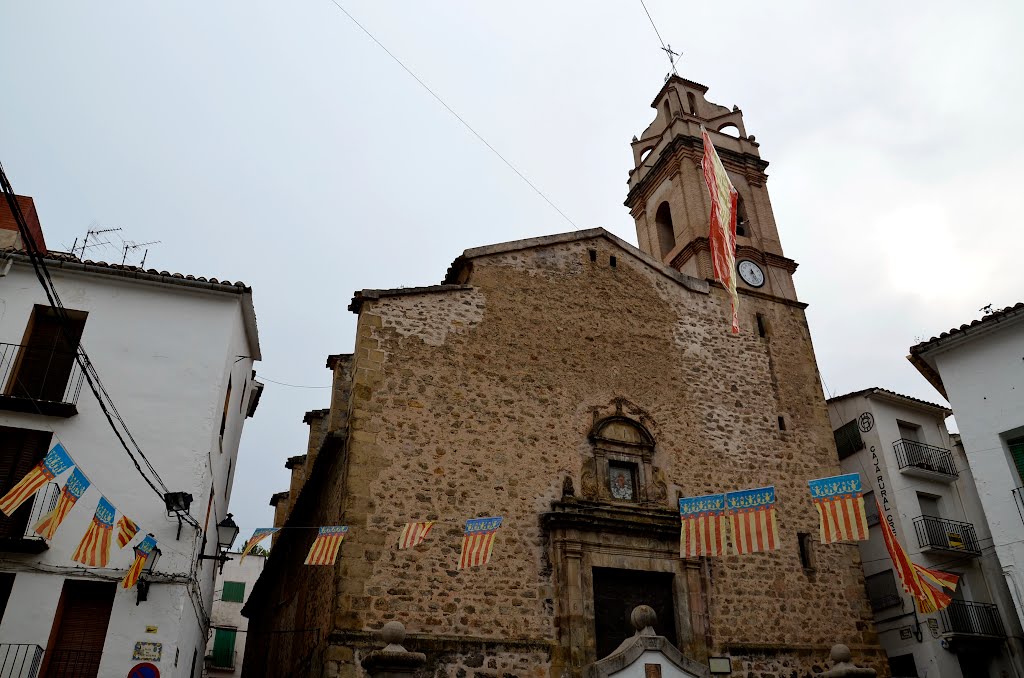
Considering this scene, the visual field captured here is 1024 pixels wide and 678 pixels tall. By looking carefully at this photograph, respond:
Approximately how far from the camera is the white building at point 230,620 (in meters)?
28.7

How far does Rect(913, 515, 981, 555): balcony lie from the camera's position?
19.9 metres

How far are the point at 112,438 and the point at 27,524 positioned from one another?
1.52 meters

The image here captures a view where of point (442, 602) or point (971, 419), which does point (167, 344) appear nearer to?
point (442, 602)

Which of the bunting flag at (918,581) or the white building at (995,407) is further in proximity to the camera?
the white building at (995,407)

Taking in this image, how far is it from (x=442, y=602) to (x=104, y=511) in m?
5.07

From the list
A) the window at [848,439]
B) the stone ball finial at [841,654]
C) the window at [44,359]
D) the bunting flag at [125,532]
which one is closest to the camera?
the bunting flag at [125,532]

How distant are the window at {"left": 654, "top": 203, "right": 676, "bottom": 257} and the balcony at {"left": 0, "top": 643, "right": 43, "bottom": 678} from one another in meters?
17.1

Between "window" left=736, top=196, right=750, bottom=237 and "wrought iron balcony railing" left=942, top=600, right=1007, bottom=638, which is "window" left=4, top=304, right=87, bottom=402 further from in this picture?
"wrought iron balcony railing" left=942, top=600, right=1007, bottom=638

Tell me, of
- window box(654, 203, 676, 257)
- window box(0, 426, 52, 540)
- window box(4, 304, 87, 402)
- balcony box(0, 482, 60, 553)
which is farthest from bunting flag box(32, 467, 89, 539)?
window box(654, 203, 676, 257)

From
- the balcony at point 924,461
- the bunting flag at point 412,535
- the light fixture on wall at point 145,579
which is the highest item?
the balcony at point 924,461

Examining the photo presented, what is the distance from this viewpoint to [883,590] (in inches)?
790

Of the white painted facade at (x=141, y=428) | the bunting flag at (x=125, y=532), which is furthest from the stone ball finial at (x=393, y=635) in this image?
the bunting flag at (x=125, y=532)

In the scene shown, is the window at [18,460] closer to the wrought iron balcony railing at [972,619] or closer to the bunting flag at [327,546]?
the bunting flag at [327,546]

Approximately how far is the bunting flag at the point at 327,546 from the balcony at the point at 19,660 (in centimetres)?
354
